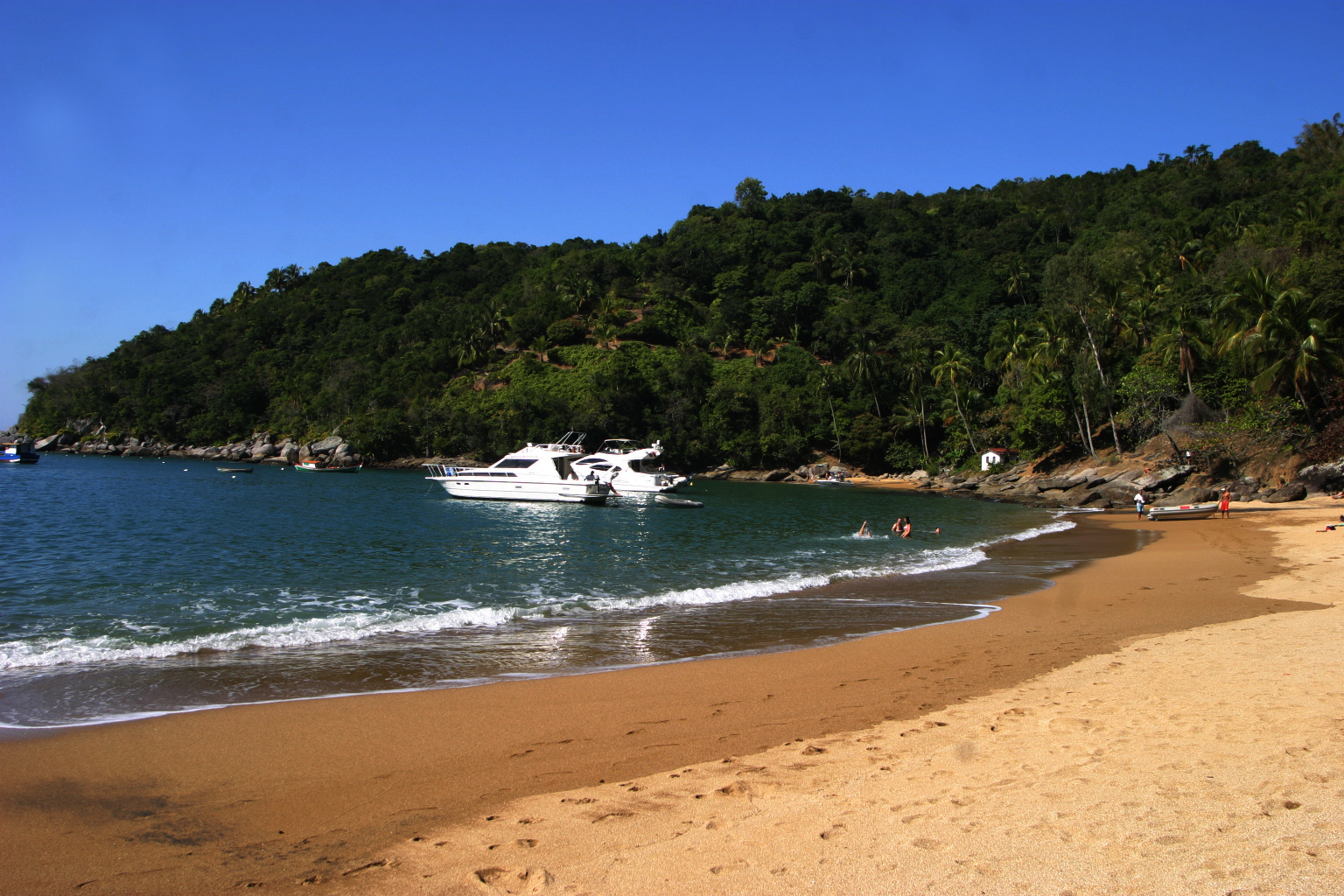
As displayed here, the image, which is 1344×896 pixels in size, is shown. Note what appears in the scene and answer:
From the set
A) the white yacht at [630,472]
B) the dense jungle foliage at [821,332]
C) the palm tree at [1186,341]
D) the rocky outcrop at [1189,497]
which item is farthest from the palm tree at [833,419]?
the rocky outcrop at [1189,497]

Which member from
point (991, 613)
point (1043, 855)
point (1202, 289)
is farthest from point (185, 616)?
point (1202, 289)

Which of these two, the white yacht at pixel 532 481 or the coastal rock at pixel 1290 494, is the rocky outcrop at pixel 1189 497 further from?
the white yacht at pixel 532 481

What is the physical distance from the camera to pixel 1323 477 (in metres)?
33.0

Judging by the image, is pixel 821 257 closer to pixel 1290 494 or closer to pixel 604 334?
pixel 604 334

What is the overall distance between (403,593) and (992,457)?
60380 mm

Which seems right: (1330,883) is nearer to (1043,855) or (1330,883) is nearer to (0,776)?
(1043,855)

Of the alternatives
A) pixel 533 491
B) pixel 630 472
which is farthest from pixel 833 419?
pixel 533 491

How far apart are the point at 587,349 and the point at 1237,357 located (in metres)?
69.3

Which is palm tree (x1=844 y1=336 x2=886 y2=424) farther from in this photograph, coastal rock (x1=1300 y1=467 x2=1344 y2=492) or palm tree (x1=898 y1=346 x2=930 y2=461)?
coastal rock (x1=1300 y1=467 x2=1344 y2=492)

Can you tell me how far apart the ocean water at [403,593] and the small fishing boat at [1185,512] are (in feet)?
12.2

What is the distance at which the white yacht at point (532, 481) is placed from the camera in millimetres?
40281

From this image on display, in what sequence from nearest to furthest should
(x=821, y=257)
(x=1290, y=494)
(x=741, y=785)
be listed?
1. (x=741, y=785)
2. (x=1290, y=494)
3. (x=821, y=257)

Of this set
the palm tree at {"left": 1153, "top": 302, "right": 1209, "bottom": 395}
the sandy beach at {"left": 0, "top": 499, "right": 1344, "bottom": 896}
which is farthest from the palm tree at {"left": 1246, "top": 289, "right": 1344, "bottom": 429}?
the sandy beach at {"left": 0, "top": 499, "right": 1344, "bottom": 896}

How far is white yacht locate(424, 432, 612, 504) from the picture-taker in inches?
1586
